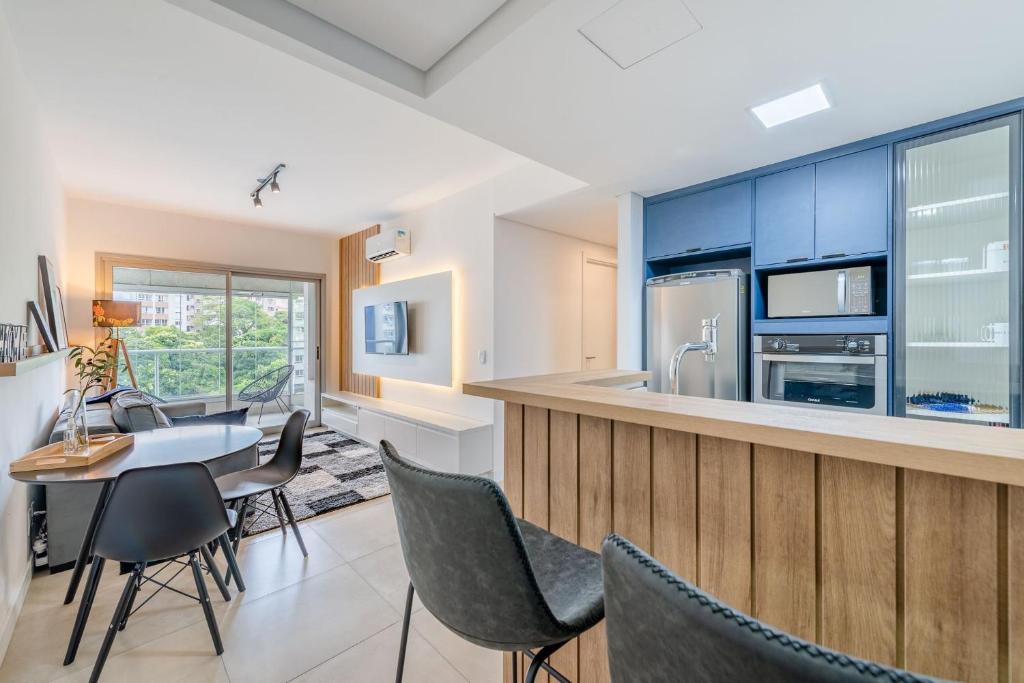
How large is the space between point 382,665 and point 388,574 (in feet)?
2.11

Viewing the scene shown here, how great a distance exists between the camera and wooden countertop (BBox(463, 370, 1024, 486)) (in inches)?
25.0

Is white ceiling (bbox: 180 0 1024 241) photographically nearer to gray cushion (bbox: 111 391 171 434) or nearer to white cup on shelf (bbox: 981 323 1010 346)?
white cup on shelf (bbox: 981 323 1010 346)

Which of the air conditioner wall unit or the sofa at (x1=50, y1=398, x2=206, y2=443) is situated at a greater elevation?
the air conditioner wall unit

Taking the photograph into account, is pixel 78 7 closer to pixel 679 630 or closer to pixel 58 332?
pixel 58 332

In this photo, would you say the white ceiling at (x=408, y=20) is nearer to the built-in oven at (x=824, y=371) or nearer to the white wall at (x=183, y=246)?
the built-in oven at (x=824, y=371)

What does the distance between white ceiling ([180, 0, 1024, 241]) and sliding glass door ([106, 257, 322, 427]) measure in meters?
4.47

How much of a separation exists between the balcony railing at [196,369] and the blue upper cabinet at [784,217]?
5566 mm

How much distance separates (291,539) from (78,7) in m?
2.81

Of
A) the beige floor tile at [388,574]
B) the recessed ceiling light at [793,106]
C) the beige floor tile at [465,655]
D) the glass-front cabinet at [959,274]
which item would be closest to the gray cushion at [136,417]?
the beige floor tile at [388,574]

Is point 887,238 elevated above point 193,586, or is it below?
above

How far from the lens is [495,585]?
0.85m

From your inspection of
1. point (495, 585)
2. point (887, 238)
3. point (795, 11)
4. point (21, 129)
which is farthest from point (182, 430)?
point (887, 238)

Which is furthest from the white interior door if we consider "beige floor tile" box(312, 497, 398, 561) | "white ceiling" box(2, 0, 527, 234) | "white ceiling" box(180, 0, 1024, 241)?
"beige floor tile" box(312, 497, 398, 561)

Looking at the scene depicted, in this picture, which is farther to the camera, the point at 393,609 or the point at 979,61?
the point at 393,609
